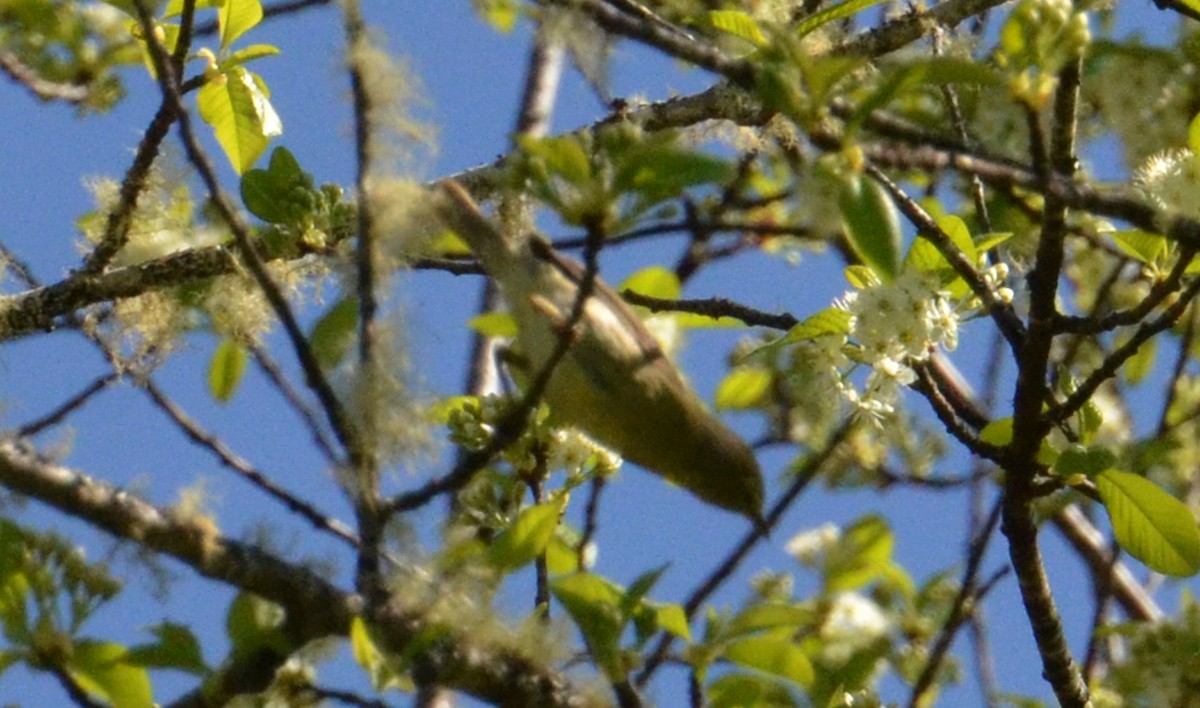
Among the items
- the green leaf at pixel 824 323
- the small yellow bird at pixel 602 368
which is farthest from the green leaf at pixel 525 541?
the green leaf at pixel 824 323

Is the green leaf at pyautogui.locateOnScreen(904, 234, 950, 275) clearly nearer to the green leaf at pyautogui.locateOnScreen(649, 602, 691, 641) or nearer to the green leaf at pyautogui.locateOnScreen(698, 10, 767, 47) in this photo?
the green leaf at pyautogui.locateOnScreen(698, 10, 767, 47)

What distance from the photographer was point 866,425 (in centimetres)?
296

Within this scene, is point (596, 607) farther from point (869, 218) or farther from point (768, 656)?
point (869, 218)

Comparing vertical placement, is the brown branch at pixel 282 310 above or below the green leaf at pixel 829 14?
below

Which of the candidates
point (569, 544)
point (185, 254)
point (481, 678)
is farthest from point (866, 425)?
point (185, 254)

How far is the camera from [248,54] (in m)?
3.07

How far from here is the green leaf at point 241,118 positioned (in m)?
3.17

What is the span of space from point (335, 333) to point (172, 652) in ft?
1.79

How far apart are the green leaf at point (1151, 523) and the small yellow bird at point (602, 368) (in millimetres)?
703

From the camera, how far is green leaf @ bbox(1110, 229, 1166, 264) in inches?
102

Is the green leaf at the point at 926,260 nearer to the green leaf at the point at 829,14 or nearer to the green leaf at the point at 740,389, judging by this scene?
the green leaf at the point at 829,14

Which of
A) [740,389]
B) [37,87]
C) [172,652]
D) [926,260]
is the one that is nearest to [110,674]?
[172,652]

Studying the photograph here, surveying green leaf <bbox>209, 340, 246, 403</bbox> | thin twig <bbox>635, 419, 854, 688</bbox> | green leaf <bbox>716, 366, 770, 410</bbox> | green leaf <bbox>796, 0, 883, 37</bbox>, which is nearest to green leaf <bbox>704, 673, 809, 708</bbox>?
thin twig <bbox>635, 419, 854, 688</bbox>

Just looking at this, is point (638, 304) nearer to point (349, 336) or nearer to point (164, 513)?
point (349, 336)
